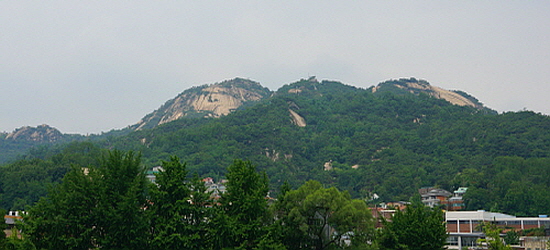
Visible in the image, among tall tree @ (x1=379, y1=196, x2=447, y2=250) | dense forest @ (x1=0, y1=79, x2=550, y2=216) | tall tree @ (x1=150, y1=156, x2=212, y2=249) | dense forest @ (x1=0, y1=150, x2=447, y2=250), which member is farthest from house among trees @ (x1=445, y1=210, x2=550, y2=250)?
tall tree @ (x1=150, y1=156, x2=212, y2=249)

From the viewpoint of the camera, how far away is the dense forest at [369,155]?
10956cm

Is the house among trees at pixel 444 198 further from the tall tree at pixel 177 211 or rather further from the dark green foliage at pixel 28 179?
the tall tree at pixel 177 211

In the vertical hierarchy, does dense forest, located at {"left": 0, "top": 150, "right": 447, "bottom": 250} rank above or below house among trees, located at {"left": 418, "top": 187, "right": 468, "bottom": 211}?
below

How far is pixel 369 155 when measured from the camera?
552 ft

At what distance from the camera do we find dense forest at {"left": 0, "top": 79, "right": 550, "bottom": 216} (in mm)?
109562

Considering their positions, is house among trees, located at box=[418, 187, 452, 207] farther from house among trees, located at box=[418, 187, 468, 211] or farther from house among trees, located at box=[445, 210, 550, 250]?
house among trees, located at box=[445, 210, 550, 250]

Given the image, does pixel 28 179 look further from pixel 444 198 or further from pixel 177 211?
pixel 177 211

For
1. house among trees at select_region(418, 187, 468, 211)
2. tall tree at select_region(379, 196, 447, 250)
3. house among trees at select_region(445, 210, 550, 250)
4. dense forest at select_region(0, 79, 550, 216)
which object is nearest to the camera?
tall tree at select_region(379, 196, 447, 250)

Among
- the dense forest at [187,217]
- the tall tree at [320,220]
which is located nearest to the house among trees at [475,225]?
the dense forest at [187,217]

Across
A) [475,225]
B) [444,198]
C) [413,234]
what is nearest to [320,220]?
[413,234]

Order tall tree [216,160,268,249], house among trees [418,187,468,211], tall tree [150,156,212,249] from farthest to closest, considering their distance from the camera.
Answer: house among trees [418,187,468,211], tall tree [216,160,268,249], tall tree [150,156,212,249]

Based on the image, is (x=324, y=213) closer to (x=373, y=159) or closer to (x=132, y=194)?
(x=132, y=194)

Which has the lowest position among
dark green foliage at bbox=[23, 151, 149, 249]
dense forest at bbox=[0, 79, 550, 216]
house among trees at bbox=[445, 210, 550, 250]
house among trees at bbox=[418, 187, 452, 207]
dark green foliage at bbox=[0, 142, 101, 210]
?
dark green foliage at bbox=[23, 151, 149, 249]

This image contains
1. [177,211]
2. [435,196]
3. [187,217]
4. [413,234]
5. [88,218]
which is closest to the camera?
[88,218]
